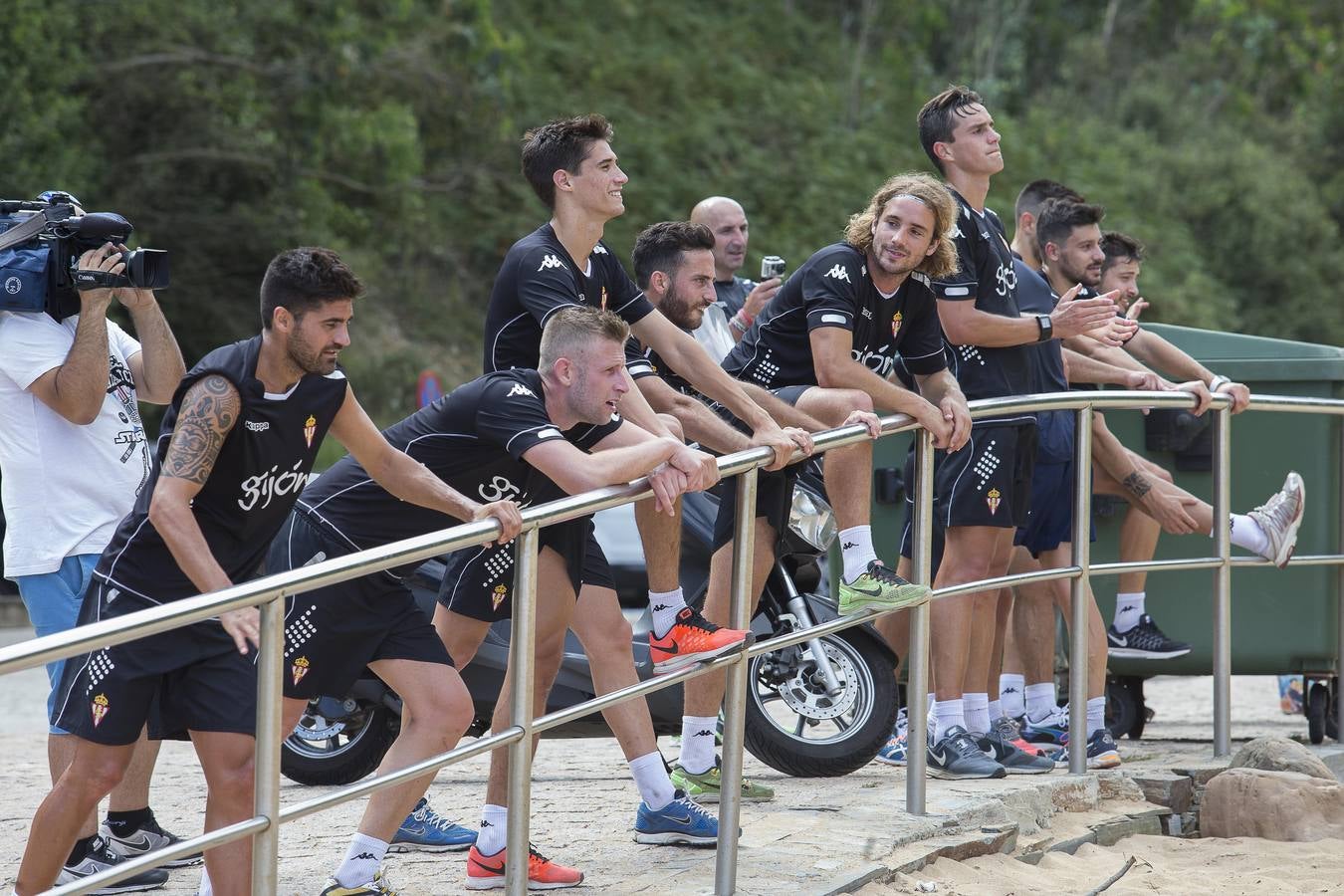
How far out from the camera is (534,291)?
481 centimetres

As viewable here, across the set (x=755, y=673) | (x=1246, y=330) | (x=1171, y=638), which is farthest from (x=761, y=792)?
(x=1246, y=330)

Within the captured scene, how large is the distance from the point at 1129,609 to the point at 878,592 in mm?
2079

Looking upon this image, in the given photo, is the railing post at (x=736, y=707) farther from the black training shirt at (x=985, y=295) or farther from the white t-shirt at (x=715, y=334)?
the white t-shirt at (x=715, y=334)

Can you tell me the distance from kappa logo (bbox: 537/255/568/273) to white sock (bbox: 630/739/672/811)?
1403mm

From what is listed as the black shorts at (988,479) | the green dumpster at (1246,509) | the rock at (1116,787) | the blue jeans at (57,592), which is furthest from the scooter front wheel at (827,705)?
the blue jeans at (57,592)

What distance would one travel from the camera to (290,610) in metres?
4.32

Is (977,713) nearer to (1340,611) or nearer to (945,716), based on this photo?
(945,716)

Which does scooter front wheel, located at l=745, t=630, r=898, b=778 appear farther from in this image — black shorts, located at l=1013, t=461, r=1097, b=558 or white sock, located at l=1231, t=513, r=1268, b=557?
white sock, located at l=1231, t=513, r=1268, b=557

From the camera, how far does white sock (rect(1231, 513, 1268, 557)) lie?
21.2 feet

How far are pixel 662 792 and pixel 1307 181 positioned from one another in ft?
92.3

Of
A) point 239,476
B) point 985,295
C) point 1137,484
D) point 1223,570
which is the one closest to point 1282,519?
point 1223,570

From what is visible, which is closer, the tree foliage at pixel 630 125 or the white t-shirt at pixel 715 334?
the white t-shirt at pixel 715 334

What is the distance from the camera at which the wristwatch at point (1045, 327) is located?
5695 mm

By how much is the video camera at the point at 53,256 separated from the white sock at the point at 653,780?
1.87 meters
